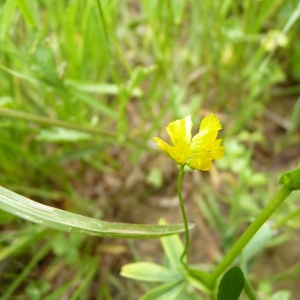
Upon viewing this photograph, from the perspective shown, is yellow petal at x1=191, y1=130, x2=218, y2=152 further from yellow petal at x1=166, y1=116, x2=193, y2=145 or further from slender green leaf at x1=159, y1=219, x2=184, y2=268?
slender green leaf at x1=159, y1=219, x2=184, y2=268

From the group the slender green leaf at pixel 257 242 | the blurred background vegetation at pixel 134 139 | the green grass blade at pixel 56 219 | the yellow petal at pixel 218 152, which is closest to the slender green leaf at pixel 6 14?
→ the blurred background vegetation at pixel 134 139

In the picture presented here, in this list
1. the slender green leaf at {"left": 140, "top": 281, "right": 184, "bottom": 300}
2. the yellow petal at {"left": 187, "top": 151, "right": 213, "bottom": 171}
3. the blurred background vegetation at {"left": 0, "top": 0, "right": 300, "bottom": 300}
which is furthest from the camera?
the blurred background vegetation at {"left": 0, "top": 0, "right": 300, "bottom": 300}

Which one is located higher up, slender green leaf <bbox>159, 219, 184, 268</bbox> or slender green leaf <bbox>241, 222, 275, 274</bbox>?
slender green leaf <bbox>241, 222, 275, 274</bbox>

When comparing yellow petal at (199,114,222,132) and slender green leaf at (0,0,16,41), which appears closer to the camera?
yellow petal at (199,114,222,132)

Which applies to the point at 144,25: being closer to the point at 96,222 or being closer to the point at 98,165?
the point at 98,165

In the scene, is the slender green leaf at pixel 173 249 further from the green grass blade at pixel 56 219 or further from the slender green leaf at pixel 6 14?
the slender green leaf at pixel 6 14

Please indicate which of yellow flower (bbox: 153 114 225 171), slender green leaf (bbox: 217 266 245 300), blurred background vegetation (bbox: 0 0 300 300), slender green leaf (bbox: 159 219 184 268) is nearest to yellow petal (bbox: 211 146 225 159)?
yellow flower (bbox: 153 114 225 171)

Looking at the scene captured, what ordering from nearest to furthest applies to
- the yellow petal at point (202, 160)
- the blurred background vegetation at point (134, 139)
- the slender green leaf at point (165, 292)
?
the yellow petal at point (202, 160) < the slender green leaf at point (165, 292) < the blurred background vegetation at point (134, 139)
